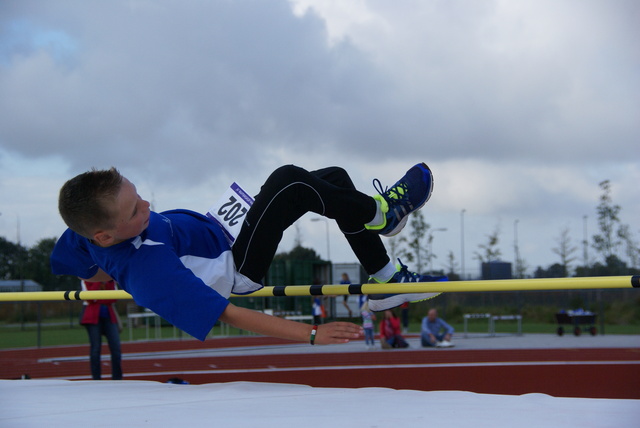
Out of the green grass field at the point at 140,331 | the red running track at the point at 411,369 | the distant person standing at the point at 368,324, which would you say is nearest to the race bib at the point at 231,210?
the red running track at the point at 411,369

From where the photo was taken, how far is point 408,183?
309 centimetres

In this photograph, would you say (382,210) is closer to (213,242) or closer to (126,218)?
(213,242)

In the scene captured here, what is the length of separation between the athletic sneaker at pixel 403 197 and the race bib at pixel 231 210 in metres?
0.58

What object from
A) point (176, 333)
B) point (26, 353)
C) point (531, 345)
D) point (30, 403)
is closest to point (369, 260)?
point (30, 403)

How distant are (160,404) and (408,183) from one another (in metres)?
1.47

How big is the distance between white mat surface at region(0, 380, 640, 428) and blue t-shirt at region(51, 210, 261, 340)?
1.04ft

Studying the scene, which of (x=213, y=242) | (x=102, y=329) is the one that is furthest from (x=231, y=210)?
(x=102, y=329)

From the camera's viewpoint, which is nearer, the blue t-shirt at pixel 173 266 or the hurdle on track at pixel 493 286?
the blue t-shirt at pixel 173 266

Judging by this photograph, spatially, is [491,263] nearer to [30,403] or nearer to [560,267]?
[560,267]

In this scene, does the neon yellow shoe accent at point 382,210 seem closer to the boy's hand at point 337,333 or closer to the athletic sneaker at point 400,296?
the athletic sneaker at point 400,296

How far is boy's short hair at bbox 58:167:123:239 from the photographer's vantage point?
7.78 feet

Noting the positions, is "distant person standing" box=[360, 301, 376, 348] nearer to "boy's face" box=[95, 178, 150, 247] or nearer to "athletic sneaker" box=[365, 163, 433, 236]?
"athletic sneaker" box=[365, 163, 433, 236]

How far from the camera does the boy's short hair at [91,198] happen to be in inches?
93.4

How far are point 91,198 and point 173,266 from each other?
38 cm
